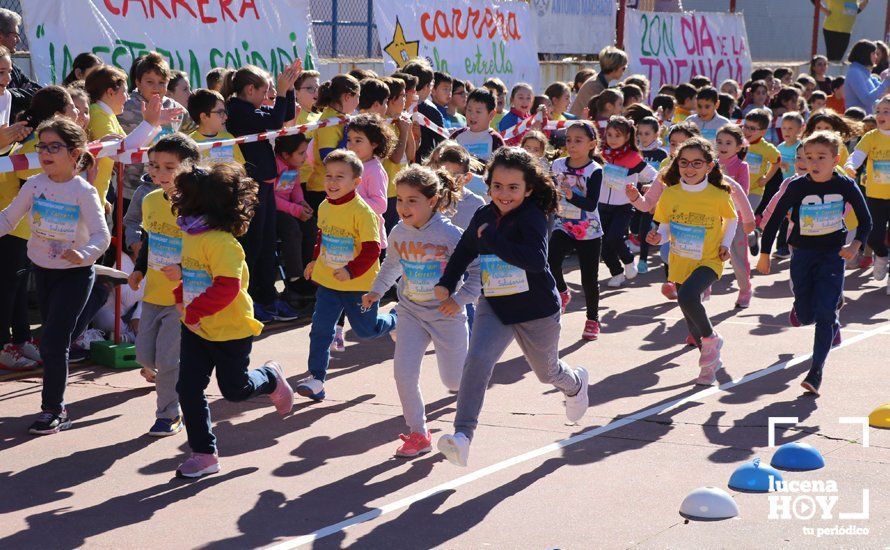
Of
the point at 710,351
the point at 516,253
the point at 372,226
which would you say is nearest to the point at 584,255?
the point at 710,351

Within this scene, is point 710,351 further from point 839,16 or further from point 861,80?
point 839,16

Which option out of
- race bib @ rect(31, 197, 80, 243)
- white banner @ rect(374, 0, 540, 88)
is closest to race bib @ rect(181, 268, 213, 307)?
race bib @ rect(31, 197, 80, 243)

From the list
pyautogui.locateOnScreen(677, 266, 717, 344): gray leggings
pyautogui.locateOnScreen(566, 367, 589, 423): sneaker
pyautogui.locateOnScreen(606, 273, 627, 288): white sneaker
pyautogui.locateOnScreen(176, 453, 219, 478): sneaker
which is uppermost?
pyautogui.locateOnScreen(677, 266, 717, 344): gray leggings

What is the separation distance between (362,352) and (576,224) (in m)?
1.97

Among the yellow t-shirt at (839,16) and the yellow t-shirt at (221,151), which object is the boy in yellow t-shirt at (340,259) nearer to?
the yellow t-shirt at (221,151)

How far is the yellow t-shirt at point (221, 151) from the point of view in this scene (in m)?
9.24

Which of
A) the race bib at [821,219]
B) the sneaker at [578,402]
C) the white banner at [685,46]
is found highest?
the white banner at [685,46]

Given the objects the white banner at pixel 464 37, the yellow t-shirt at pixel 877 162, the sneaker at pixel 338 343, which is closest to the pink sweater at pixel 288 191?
the sneaker at pixel 338 343

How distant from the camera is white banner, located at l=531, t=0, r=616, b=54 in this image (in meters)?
17.2

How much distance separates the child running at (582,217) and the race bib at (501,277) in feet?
11.2

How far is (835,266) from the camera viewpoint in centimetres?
805

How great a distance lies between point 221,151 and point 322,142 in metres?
1.14

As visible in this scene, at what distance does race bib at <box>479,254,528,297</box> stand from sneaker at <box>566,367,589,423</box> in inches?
30.6

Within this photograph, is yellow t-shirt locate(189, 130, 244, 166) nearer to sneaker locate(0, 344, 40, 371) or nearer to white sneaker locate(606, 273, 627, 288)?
sneaker locate(0, 344, 40, 371)
